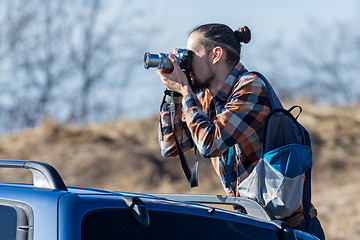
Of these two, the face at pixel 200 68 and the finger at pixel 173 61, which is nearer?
the finger at pixel 173 61

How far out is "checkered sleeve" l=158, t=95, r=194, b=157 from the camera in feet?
12.4

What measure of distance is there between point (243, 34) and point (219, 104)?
41 cm

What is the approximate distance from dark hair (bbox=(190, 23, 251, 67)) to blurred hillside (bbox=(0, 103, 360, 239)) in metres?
7.50

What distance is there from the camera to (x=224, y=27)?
368cm

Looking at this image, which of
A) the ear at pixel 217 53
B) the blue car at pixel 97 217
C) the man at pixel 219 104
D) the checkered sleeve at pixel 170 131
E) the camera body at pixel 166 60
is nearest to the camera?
the blue car at pixel 97 217

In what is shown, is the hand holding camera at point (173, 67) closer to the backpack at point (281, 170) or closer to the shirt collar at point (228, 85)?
the shirt collar at point (228, 85)

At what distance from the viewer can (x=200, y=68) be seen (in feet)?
11.8

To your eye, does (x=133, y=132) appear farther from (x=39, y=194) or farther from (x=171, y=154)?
(x=39, y=194)

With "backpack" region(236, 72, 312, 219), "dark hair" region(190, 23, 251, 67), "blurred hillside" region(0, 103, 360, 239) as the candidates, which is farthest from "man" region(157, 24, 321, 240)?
"blurred hillside" region(0, 103, 360, 239)

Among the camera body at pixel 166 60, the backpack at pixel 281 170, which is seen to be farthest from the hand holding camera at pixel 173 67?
the backpack at pixel 281 170

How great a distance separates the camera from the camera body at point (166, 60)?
345 centimetres

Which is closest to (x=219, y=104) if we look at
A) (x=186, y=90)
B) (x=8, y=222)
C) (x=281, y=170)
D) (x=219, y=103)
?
(x=219, y=103)

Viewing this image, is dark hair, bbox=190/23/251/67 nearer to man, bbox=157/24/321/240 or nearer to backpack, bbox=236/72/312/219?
man, bbox=157/24/321/240

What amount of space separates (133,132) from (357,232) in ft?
23.2
